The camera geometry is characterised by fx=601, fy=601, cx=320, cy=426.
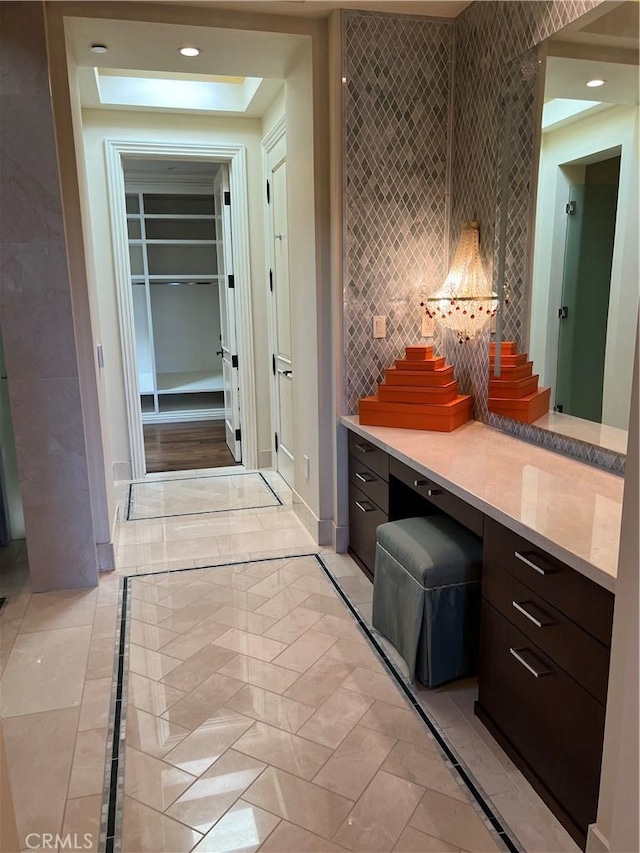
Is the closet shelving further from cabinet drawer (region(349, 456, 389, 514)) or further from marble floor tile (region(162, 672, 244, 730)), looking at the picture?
marble floor tile (region(162, 672, 244, 730))

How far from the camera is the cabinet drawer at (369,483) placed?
107 inches

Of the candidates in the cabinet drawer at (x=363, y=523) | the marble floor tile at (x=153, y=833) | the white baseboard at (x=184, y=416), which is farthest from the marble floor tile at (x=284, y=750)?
the white baseboard at (x=184, y=416)

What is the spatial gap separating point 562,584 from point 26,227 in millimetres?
2526

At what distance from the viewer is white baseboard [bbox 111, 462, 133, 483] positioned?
15.3 feet

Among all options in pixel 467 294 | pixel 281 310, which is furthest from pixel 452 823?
pixel 281 310

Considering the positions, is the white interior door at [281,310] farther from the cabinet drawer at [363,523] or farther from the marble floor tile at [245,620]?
the marble floor tile at [245,620]

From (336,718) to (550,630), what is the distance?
822 mm

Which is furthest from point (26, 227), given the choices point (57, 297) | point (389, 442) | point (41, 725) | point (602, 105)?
point (602, 105)

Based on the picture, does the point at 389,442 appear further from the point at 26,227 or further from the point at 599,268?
the point at 26,227

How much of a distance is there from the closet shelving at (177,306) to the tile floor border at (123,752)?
178 inches

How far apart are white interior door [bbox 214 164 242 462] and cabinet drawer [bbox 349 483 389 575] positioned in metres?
2.04

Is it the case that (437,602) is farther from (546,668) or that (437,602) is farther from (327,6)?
(327,6)

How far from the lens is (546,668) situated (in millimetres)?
1590

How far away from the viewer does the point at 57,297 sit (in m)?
2.69
